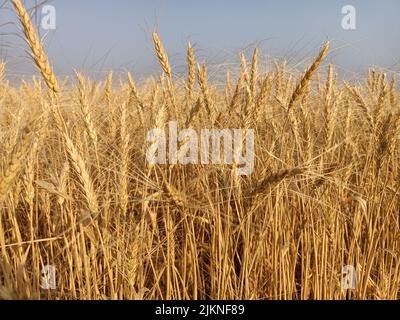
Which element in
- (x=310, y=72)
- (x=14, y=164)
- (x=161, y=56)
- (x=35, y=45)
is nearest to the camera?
(x=14, y=164)

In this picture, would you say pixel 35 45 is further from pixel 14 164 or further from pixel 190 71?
pixel 190 71

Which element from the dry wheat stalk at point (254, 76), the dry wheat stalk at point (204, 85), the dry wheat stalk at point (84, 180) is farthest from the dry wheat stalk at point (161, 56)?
the dry wheat stalk at point (84, 180)

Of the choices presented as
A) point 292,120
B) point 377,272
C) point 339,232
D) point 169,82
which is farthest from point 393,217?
point 169,82

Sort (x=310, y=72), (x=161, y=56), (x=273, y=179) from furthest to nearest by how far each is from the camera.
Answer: (x=161, y=56) → (x=310, y=72) → (x=273, y=179)

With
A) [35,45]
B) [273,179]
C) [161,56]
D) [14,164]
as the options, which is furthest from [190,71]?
[14,164]

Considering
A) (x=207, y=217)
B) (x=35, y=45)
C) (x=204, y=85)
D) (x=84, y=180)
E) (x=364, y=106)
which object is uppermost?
(x=35, y=45)

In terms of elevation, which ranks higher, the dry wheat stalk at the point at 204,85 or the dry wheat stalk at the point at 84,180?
the dry wheat stalk at the point at 204,85

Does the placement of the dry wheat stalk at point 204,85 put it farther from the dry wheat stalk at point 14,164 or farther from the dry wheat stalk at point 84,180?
the dry wheat stalk at point 14,164

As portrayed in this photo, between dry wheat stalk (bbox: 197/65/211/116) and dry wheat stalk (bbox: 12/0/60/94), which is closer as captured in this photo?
dry wheat stalk (bbox: 12/0/60/94)

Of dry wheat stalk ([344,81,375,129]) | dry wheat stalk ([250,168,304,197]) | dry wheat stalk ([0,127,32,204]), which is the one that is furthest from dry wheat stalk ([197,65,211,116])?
dry wheat stalk ([0,127,32,204])

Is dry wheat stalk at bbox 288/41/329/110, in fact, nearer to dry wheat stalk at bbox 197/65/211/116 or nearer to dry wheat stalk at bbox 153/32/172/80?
dry wheat stalk at bbox 197/65/211/116

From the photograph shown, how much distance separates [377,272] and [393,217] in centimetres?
26
